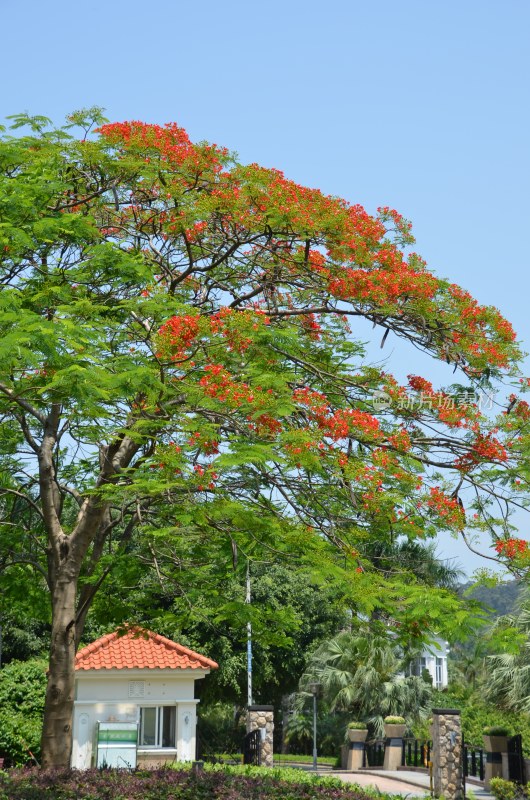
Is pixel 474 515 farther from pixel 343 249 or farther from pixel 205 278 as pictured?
pixel 205 278

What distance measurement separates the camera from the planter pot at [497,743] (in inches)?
838

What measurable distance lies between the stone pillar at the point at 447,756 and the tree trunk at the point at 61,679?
11.1 meters

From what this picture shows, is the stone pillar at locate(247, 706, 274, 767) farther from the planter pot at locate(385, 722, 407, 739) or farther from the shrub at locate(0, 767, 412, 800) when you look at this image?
the shrub at locate(0, 767, 412, 800)

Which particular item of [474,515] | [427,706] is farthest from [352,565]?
[427,706]

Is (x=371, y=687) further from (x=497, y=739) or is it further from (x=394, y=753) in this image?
(x=497, y=739)

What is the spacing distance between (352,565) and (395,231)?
18.0 ft

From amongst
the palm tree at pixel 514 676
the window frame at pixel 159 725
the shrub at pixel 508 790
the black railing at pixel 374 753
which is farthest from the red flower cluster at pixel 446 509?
the black railing at pixel 374 753

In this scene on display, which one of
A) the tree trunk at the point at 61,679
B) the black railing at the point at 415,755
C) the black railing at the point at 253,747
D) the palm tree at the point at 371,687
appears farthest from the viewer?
the palm tree at the point at 371,687

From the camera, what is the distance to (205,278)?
49.9 ft

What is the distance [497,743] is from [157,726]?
8.60 meters

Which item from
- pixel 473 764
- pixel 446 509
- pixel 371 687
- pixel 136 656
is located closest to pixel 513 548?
pixel 446 509

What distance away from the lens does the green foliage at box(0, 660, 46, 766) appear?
20219mm

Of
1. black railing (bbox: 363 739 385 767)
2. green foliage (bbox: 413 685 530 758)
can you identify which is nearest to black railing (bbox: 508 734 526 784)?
green foliage (bbox: 413 685 530 758)

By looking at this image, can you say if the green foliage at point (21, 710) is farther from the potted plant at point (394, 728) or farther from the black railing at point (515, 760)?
the potted plant at point (394, 728)
